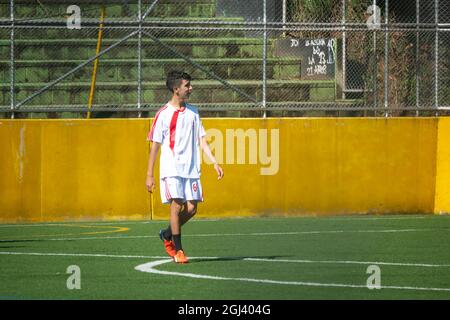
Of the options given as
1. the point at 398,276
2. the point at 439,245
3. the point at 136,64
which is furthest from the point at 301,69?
the point at 398,276

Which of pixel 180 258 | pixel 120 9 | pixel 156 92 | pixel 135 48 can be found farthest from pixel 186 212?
pixel 120 9

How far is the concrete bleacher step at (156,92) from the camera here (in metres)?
22.2

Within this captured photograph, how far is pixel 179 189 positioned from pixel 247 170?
23.2 ft

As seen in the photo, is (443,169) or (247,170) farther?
(443,169)

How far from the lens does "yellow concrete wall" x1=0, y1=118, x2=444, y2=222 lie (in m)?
20.2

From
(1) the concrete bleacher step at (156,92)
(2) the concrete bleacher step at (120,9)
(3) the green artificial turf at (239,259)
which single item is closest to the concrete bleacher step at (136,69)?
(1) the concrete bleacher step at (156,92)

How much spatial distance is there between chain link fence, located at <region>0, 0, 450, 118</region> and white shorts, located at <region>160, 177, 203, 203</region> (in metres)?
7.30

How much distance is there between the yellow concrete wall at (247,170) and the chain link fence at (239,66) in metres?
0.61

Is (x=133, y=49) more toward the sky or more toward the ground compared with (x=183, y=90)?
more toward the sky

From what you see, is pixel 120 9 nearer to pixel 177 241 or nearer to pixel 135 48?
pixel 135 48

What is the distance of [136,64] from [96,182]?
320 centimetres

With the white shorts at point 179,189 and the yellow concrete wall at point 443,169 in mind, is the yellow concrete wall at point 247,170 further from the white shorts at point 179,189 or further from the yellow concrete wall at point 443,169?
the white shorts at point 179,189

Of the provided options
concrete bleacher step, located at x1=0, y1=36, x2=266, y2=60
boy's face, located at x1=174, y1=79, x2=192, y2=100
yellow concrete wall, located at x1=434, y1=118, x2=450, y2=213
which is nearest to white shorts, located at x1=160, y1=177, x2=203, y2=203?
boy's face, located at x1=174, y1=79, x2=192, y2=100

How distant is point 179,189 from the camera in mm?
13719
